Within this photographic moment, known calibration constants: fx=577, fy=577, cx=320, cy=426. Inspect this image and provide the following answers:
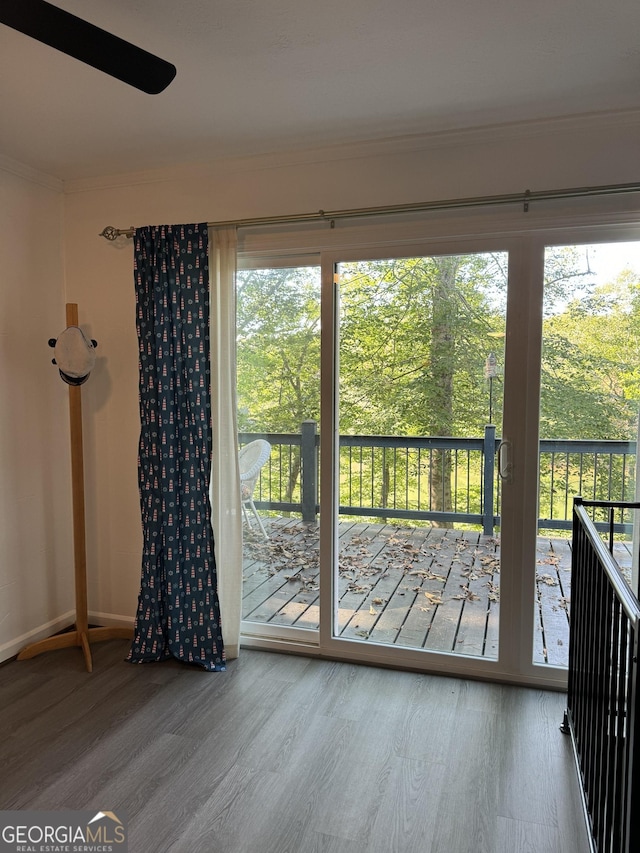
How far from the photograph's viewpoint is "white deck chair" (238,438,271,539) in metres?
3.15

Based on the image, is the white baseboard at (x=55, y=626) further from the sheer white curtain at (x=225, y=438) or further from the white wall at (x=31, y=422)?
the sheer white curtain at (x=225, y=438)

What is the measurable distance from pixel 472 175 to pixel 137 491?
95.2 inches

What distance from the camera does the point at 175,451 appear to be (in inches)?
118

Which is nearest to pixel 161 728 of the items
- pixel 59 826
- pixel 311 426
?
pixel 59 826

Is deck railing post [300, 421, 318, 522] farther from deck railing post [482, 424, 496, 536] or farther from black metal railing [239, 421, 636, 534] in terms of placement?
deck railing post [482, 424, 496, 536]

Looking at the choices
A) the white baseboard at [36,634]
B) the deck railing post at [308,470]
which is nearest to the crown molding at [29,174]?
the deck railing post at [308,470]

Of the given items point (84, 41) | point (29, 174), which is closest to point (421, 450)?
point (84, 41)

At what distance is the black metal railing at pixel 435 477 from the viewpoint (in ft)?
8.68

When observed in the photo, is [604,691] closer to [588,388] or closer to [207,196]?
[588,388]

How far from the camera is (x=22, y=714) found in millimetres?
2541

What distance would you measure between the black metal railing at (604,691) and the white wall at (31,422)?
109 inches

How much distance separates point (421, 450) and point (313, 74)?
1.70m

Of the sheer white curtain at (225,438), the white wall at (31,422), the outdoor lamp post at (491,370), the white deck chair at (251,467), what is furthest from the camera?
the white deck chair at (251,467)

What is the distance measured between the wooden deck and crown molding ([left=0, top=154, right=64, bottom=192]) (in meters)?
2.24
